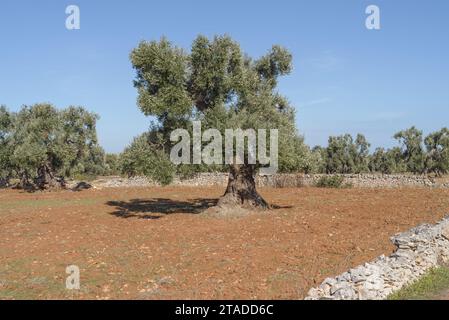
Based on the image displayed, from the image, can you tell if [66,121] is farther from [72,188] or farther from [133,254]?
[133,254]

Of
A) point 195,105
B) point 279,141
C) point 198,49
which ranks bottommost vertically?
point 279,141

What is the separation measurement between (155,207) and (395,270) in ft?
78.9

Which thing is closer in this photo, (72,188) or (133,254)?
(133,254)

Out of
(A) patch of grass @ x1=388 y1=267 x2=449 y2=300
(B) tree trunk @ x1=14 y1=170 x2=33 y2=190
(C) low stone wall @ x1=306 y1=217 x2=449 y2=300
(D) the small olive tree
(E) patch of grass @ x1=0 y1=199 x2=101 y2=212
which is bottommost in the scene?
(A) patch of grass @ x1=388 y1=267 x2=449 y2=300

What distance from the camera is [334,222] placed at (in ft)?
81.0

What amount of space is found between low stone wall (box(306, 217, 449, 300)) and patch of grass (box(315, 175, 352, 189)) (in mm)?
Result: 29642

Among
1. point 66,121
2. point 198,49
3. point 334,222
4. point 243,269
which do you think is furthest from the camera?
point 66,121

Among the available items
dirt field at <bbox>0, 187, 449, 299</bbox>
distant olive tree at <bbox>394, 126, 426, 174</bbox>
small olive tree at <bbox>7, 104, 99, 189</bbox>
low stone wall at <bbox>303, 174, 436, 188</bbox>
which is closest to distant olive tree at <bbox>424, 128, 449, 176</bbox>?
distant olive tree at <bbox>394, 126, 426, 174</bbox>

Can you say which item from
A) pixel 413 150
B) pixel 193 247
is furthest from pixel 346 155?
pixel 193 247

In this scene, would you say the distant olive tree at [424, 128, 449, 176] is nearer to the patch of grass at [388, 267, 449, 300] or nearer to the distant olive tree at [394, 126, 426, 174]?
the distant olive tree at [394, 126, 426, 174]

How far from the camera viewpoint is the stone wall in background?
152ft

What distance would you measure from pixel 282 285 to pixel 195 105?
54.0ft
